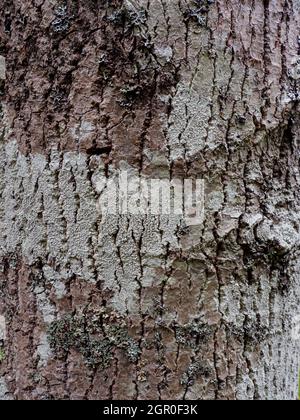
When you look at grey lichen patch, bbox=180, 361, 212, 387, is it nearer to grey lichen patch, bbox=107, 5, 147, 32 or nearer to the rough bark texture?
the rough bark texture

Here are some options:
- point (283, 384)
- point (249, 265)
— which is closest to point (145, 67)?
point (249, 265)

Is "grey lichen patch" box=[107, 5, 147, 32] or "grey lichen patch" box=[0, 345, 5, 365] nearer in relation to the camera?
"grey lichen patch" box=[107, 5, 147, 32]

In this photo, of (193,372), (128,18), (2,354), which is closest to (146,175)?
(128,18)

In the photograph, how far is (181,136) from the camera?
91cm

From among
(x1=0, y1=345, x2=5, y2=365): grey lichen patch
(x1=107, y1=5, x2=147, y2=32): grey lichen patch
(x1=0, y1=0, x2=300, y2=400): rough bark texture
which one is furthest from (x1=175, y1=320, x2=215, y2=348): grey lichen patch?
(x1=107, y1=5, x2=147, y2=32): grey lichen patch

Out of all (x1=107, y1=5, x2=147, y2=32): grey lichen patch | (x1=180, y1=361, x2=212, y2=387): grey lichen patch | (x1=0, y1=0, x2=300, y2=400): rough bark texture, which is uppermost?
(x1=107, y1=5, x2=147, y2=32): grey lichen patch

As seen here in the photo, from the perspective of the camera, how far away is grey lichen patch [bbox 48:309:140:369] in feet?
3.02

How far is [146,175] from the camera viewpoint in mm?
908

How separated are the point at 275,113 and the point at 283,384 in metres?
0.60

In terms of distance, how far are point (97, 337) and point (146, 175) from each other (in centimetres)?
34

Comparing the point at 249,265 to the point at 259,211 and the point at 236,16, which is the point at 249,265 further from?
the point at 236,16

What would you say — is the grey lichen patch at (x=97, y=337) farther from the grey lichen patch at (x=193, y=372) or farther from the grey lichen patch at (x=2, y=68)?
the grey lichen patch at (x=2, y=68)

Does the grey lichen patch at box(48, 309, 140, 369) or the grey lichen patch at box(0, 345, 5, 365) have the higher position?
the grey lichen patch at box(48, 309, 140, 369)

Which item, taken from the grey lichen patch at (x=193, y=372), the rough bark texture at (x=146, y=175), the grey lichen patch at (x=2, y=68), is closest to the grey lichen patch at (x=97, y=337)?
the rough bark texture at (x=146, y=175)
